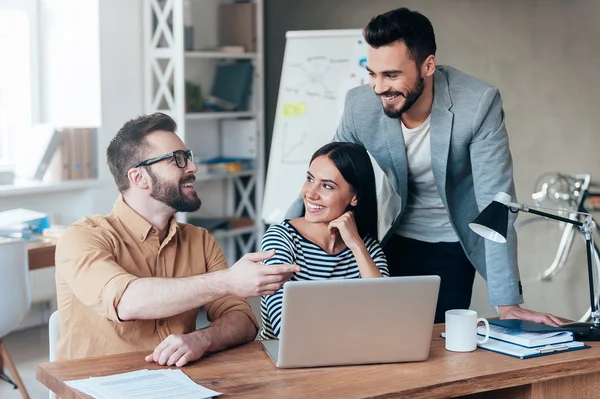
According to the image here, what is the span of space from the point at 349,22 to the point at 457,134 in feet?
11.3

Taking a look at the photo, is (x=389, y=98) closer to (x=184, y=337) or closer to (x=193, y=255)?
(x=193, y=255)

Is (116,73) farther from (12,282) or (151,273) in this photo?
(151,273)

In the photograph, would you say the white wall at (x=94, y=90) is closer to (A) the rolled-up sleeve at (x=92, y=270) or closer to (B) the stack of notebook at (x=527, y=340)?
(A) the rolled-up sleeve at (x=92, y=270)

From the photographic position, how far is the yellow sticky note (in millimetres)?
5172

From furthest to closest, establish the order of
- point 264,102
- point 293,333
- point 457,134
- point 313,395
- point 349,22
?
1. point 264,102
2. point 349,22
3. point 457,134
4. point 293,333
5. point 313,395

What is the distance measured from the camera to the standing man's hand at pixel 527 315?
89.4 inches

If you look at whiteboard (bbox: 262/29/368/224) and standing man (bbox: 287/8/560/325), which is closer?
standing man (bbox: 287/8/560/325)

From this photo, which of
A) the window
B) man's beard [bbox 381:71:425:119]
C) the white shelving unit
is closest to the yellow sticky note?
the white shelving unit

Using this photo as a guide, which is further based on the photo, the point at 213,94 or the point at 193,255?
the point at 213,94

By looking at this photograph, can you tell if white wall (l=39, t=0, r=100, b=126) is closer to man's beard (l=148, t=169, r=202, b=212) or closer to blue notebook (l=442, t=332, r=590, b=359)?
man's beard (l=148, t=169, r=202, b=212)

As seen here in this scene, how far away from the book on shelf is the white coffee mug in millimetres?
112

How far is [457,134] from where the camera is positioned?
8.18 ft

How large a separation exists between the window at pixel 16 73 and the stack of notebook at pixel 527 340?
3.73 metres

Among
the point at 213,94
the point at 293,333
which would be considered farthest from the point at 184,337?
the point at 213,94
